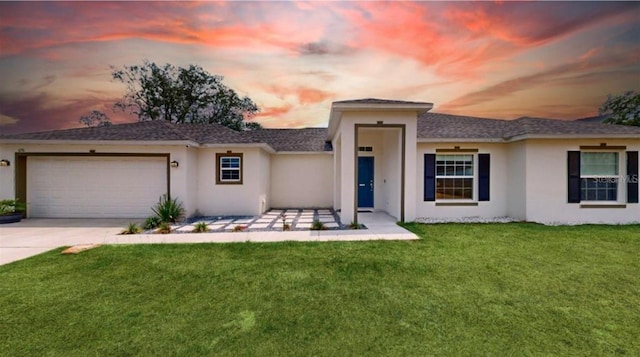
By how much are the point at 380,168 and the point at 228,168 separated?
21.6 feet

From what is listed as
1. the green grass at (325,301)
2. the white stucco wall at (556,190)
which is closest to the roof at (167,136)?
the green grass at (325,301)

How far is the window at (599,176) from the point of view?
31.0 ft

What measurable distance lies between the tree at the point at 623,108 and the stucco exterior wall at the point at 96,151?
29.8 metres

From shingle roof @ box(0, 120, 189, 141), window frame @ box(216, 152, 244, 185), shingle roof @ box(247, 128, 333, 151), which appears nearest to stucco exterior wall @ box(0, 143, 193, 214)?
shingle roof @ box(0, 120, 189, 141)

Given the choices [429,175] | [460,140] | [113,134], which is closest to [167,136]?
[113,134]

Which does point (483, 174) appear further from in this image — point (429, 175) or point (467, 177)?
point (429, 175)

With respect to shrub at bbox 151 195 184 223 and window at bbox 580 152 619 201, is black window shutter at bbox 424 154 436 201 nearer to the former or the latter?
window at bbox 580 152 619 201

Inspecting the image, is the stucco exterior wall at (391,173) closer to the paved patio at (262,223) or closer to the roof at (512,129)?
the roof at (512,129)

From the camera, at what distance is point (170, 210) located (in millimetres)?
9555

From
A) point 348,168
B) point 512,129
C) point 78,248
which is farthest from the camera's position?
point 512,129

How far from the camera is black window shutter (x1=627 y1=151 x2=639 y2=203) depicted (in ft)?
30.6

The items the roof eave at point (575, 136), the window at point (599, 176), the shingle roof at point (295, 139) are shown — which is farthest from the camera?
the shingle roof at point (295, 139)

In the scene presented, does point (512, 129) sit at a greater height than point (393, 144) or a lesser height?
greater

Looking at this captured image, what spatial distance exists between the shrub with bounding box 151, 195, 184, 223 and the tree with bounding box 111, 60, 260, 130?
1651 centimetres
